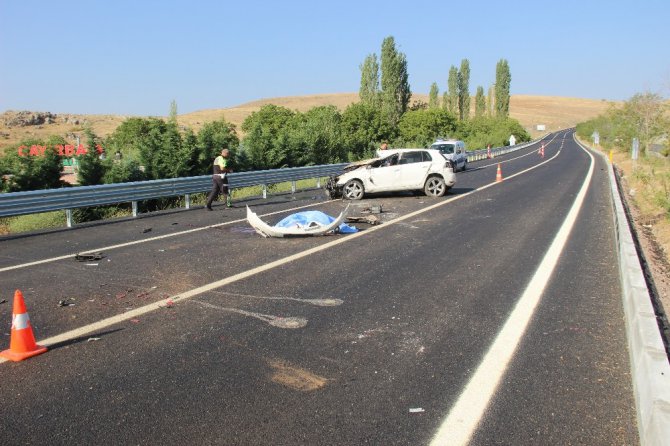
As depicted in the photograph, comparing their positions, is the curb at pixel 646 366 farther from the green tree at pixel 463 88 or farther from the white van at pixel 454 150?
the green tree at pixel 463 88

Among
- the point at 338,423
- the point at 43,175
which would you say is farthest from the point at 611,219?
the point at 43,175

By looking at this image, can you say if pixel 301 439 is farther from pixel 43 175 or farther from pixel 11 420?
pixel 43 175

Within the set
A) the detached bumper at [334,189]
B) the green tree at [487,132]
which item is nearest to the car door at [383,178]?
the detached bumper at [334,189]

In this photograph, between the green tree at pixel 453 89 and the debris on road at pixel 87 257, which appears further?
the green tree at pixel 453 89

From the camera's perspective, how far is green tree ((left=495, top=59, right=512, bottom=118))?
104m

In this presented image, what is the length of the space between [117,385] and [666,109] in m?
51.9

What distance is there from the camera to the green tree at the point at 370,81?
6322 cm

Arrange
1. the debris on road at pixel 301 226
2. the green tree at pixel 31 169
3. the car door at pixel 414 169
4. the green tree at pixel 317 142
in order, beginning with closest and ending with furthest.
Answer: the debris on road at pixel 301 226
the green tree at pixel 31 169
the car door at pixel 414 169
the green tree at pixel 317 142

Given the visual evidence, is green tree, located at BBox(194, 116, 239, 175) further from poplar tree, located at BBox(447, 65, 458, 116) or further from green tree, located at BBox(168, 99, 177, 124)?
poplar tree, located at BBox(447, 65, 458, 116)

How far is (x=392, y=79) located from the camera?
62094 mm

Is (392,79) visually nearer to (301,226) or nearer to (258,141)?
(258,141)

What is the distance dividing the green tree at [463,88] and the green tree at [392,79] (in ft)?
109

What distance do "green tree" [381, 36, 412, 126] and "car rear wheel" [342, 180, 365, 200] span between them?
44.1 meters

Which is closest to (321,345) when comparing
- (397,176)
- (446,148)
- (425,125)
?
(397,176)
